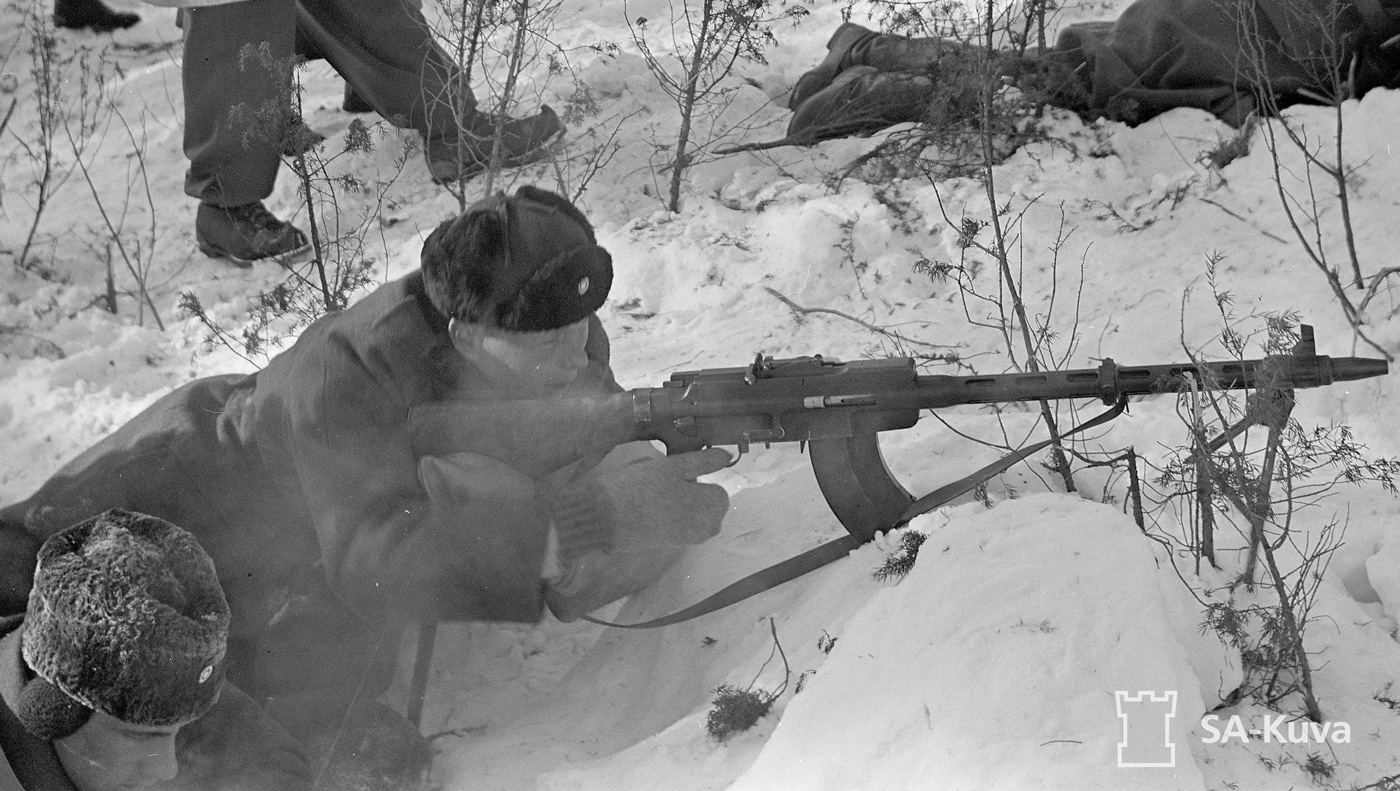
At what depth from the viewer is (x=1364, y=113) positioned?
4355 millimetres

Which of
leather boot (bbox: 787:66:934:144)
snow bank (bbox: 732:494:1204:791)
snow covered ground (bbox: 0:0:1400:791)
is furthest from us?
leather boot (bbox: 787:66:934:144)

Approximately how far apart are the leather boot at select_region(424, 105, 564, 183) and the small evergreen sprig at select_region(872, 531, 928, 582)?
9.31ft

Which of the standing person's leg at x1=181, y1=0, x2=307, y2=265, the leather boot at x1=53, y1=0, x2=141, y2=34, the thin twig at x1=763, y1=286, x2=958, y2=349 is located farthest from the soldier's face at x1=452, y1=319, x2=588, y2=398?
the leather boot at x1=53, y1=0, x2=141, y2=34

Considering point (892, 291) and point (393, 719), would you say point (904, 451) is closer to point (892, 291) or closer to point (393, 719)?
point (892, 291)

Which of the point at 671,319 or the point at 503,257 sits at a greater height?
the point at 503,257

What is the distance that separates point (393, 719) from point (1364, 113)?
12.2 feet

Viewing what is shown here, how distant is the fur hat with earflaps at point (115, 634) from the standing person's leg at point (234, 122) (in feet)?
9.83

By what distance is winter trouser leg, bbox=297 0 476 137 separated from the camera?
534 centimetres

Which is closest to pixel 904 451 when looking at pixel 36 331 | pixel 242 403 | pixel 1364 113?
pixel 242 403

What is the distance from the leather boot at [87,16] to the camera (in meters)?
7.06

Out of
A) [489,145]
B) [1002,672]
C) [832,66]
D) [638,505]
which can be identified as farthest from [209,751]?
[832,66]

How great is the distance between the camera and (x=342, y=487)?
2.81 m

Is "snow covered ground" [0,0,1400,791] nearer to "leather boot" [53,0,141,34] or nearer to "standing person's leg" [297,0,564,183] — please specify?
"standing person's leg" [297,0,564,183]

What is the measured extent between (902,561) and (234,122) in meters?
3.33
